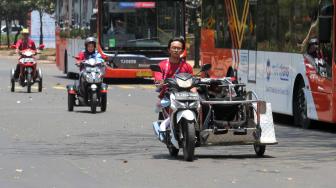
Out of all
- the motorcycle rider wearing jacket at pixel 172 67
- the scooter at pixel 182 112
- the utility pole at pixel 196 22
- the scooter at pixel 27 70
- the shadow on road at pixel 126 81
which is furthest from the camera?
the utility pole at pixel 196 22

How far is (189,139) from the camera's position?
12125mm

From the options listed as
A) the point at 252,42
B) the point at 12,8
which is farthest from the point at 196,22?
the point at 12,8

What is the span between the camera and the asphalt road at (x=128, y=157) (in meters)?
10.7

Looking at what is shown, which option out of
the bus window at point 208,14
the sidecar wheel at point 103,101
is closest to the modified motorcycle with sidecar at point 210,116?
the sidecar wheel at point 103,101

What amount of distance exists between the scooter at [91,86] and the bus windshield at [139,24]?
11.1 meters

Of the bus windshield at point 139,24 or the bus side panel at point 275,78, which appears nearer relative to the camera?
the bus side panel at point 275,78

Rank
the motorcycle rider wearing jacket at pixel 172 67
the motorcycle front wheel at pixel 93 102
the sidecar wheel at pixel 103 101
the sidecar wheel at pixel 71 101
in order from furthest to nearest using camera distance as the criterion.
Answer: the sidecar wheel at pixel 71 101 < the sidecar wheel at pixel 103 101 < the motorcycle front wheel at pixel 93 102 < the motorcycle rider wearing jacket at pixel 172 67

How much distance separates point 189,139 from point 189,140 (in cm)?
1

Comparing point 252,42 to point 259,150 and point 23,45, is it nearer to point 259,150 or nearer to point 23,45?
point 259,150

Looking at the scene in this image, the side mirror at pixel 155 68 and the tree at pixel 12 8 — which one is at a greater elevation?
the tree at pixel 12 8

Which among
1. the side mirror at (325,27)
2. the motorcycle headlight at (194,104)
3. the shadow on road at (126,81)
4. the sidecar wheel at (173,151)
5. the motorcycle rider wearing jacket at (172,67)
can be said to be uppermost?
the side mirror at (325,27)

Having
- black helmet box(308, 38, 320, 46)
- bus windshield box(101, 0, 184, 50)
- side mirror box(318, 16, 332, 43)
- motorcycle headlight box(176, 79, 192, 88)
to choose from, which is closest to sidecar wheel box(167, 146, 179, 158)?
motorcycle headlight box(176, 79, 192, 88)

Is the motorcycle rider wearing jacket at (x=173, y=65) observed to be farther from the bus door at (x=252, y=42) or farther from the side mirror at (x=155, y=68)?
the bus door at (x=252, y=42)

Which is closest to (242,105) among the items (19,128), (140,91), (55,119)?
(19,128)
